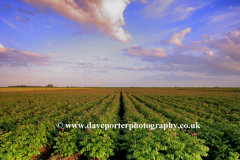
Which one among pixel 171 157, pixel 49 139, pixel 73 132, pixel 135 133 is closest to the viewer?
pixel 171 157

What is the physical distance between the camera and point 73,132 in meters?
6.65

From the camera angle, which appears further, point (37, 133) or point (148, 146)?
point (37, 133)

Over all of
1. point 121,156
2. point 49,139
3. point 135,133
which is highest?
point 135,133

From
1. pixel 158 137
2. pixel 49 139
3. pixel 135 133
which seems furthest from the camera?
pixel 49 139

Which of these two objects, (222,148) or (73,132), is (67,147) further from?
(222,148)

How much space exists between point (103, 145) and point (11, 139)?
4.24 metres

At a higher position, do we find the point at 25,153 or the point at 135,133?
the point at 135,133

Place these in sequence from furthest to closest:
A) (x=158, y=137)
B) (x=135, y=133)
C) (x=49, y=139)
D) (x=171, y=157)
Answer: (x=49, y=139), (x=135, y=133), (x=158, y=137), (x=171, y=157)

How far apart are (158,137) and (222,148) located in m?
2.99

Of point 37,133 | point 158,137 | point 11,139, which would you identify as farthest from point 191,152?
point 11,139

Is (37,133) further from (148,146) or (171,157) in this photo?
(171,157)

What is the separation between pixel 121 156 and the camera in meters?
6.78

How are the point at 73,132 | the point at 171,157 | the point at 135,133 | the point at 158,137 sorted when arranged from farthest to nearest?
1. the point at 73,132
2. the point at 135,133
3. the point at 158,137
4. the point at 171,157

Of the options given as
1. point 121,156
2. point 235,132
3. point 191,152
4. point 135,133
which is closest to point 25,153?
point 121,156
